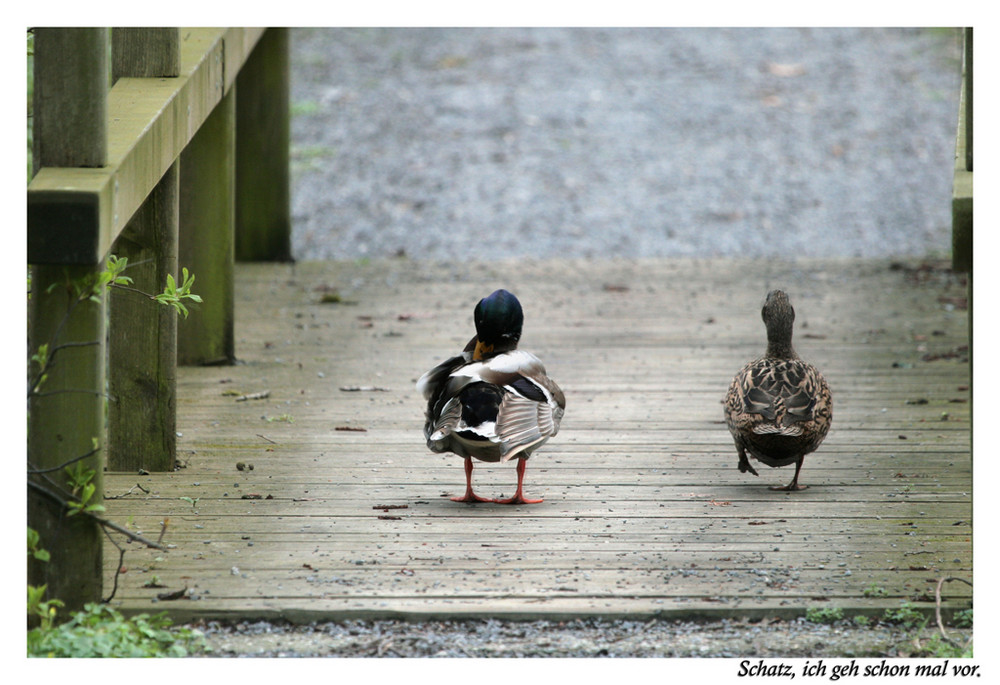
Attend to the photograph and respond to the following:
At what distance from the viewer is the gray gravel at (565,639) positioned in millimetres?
3783

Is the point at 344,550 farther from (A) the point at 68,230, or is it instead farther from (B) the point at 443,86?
(B) the point at 443,86

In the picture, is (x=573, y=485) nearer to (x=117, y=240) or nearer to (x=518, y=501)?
(x=518, y=501)

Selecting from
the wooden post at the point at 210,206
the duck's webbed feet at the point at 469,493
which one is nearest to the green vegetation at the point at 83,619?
the duck's webbed feet at the point at 469,493

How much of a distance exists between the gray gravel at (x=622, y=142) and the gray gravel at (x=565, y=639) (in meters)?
11.1

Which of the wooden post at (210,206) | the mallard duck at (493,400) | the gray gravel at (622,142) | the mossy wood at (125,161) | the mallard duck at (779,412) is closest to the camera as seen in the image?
the mossy wood at (125,161)

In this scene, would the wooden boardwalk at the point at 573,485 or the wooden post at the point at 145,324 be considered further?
the wooden post at the point at 145,324

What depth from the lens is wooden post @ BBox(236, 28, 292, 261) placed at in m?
11.3

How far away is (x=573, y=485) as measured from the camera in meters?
5.65

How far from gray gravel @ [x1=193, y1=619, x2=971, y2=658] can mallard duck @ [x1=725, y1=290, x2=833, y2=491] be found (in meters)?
1.37

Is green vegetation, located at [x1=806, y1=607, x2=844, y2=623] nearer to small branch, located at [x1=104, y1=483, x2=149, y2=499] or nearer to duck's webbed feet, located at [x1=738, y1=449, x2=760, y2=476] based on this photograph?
duck's webbed feet, located at [x1=738, y1=449, x2=760, y2=476]

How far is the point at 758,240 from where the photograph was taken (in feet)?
51.1

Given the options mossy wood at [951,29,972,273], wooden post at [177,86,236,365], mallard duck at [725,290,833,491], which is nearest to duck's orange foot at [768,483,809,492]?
mallard duck at [725,290,833,491]

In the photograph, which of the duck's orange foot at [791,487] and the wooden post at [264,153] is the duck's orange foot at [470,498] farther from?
the wooden post at [264,153]

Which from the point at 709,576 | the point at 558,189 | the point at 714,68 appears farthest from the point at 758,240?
the point at 709,576
